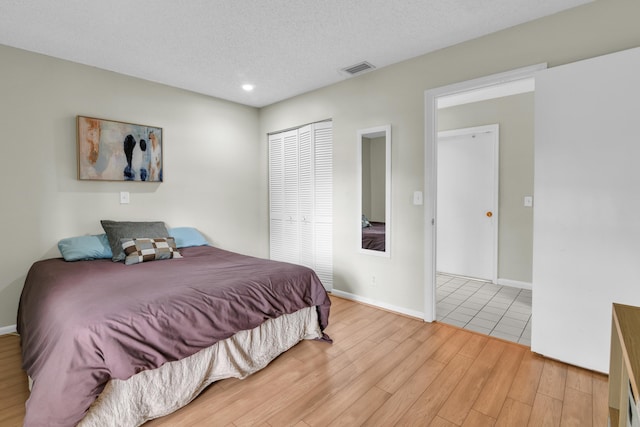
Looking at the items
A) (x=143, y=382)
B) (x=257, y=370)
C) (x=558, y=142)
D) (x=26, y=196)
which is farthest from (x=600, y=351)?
(x=26, y=196)

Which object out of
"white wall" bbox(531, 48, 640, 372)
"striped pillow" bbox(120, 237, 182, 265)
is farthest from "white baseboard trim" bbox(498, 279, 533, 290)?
"striped pillow" bbox(120, 237, 182, 265)

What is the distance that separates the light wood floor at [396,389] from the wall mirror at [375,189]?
109 centimetres

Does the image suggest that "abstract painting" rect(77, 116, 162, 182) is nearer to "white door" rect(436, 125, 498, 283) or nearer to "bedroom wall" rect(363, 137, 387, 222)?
"bedroom wall" rect(363, 137, 387, 222)

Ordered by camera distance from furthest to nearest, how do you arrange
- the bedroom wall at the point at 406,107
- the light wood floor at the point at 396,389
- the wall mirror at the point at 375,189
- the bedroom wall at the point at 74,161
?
the wall mirror at the point at 375,189, the bedroom wall at the point at 74,161, the bedroom wall at the point at 406,107, the light wood floor at the point at 396,389

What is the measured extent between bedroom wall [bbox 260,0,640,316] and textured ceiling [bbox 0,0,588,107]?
0.42 feet

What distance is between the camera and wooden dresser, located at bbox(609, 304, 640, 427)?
82cm

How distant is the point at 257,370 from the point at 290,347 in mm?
361

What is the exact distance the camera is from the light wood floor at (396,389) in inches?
67.8

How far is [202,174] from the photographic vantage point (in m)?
4.03

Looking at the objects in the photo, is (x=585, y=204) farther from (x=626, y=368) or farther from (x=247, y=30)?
(x=247, y=30)

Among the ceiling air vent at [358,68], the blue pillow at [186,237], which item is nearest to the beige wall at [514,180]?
the ceiling air vent at [358,68]

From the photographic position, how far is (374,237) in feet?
11.2

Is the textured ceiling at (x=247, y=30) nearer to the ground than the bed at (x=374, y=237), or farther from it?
farther from it

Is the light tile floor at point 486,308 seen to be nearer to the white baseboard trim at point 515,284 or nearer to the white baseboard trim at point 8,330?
the white baseboard trim at point 515,284
